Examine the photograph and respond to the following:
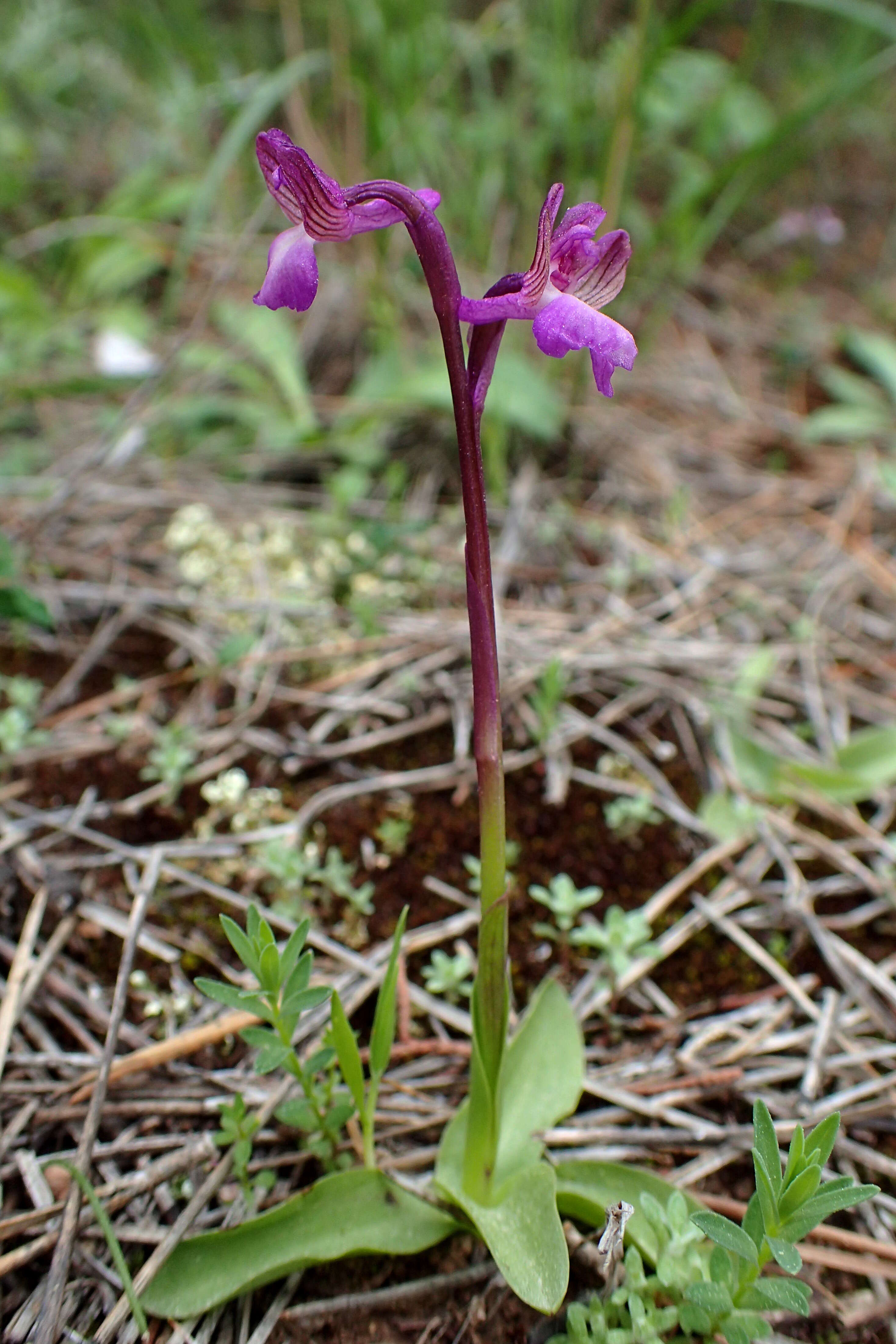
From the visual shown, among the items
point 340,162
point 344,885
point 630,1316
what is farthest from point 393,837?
point 340,162

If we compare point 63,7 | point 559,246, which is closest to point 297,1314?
point 559,246

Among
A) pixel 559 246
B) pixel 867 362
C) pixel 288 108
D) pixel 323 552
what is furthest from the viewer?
pixel 867 362

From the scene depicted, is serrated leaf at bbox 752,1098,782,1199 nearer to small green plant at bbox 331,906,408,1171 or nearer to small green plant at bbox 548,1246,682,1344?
small green plant at bbox 548,1246,682,1344

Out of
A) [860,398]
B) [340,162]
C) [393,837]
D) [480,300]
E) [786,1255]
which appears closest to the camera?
[786,1255]

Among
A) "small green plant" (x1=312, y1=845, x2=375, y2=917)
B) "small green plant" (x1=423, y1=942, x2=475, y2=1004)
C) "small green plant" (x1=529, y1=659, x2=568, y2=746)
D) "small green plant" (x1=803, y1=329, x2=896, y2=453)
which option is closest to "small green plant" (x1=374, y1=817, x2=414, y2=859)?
"small green plant" (x1=312, y1=845, x2=375, y2=917)

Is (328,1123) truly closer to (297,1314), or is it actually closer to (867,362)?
(297,1314)

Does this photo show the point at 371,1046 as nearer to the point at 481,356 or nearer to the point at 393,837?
the point at 393,837
